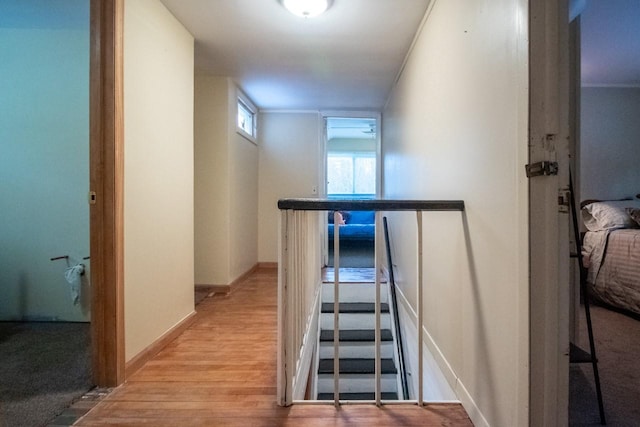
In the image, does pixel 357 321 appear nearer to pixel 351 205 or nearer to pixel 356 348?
pixel 356 348

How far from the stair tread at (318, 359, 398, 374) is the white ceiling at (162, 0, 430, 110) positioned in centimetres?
288

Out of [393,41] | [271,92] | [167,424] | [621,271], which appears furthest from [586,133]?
[167,424]

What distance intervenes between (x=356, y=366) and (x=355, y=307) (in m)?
0.61

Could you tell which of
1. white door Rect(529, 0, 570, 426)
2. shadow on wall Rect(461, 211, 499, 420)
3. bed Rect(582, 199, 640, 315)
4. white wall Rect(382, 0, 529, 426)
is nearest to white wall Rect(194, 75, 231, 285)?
white wall Rect(382, 0, 529, 426)

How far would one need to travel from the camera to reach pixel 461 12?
144cm

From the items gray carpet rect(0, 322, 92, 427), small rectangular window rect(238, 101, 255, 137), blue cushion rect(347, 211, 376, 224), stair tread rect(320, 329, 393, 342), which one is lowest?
stair tread rect(320, 329, 393, 342)

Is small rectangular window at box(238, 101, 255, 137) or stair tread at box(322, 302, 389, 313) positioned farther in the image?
small rectangular window at box(238, 101, 255, 137)

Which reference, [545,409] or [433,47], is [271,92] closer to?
[433,47]

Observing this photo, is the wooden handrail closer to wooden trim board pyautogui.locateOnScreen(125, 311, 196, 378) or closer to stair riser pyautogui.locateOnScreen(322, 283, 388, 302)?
wooden trim board pyautogui.locateOnScreen(125, 311, 196, 378)

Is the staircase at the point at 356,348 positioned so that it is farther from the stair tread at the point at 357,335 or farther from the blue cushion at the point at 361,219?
the blue cushion at the point at 361,219

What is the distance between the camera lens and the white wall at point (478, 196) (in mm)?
966

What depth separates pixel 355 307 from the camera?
3.35 meters

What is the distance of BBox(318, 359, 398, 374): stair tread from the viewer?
2.87 metres

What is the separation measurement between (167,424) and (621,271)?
3.37 meters
